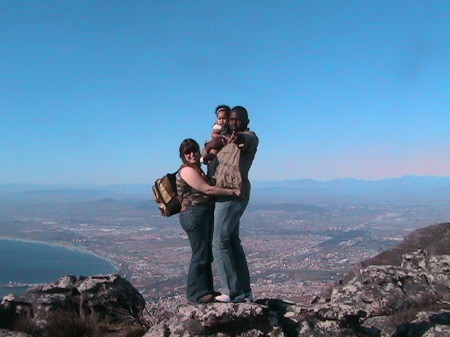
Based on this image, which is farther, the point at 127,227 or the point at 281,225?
the point at 281,225

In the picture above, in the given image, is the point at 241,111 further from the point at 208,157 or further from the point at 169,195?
the point at 169,195

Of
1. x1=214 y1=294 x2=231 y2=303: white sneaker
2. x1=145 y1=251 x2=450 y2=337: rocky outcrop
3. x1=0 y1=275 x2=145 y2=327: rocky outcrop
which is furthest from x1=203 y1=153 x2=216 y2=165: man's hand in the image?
x1=0 y1=275 x2=145 y2=327: rocky outcrop

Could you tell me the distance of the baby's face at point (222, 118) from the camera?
227 inches

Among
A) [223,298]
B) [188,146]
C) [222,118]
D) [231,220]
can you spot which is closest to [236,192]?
[231,220]

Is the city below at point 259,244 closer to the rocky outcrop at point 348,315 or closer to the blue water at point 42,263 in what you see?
the blue water at point 42,263

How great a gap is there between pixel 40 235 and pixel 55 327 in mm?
100140

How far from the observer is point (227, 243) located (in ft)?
18.5

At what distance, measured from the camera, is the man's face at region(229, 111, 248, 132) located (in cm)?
558

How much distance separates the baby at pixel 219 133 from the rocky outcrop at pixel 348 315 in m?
1.96

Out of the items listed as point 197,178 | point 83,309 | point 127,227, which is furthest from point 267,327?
point 127,227

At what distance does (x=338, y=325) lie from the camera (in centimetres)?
516

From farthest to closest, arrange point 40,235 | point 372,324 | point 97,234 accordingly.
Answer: point 97,234 → point 40,235 → point 372,324

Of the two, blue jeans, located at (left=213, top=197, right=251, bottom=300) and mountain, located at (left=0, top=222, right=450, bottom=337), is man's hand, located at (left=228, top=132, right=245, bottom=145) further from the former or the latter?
mountain, located at (left=0, top=222, right=450, bottom=337)

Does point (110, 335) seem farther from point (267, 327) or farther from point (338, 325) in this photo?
point (338, 325)
